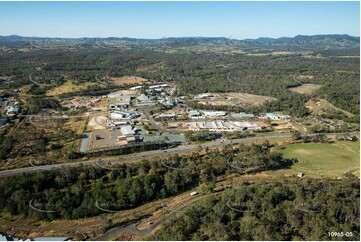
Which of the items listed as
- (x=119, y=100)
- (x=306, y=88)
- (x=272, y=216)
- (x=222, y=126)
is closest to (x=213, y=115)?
(x=222, y=126)

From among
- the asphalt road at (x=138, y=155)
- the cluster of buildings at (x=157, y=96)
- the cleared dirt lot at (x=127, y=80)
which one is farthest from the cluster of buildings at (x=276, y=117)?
the cleared dirt lot at (x=127, y=80)

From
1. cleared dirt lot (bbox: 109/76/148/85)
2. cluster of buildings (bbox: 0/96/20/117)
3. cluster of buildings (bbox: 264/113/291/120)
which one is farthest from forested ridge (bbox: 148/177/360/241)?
cleared dirt lot (bbox: 109/76/148/85)

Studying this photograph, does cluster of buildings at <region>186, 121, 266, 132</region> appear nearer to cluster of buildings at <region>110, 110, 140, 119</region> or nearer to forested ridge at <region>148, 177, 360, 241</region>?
cluster of buildings at <region>110, 110, 140, 119</region>

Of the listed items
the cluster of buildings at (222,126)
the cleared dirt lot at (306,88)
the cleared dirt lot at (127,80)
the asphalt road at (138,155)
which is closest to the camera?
the asphalt road at (138,155)

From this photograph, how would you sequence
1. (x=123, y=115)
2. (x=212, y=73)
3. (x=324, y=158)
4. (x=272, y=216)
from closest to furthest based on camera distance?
(x=272, y=216) → (x=324, y=158) → (x=123, y=115) → (x=212, y=73)

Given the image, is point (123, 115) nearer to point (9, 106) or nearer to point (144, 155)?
point (144, 155)

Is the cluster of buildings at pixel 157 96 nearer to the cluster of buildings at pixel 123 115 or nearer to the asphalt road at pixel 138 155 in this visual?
the cluster of buildings at pixel 123 115

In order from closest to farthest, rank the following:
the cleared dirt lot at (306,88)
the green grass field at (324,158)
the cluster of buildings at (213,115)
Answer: the green grass field at (324,158) < the cluster of buildings at (213,115) < the cleared dirt lot at (306,88)
